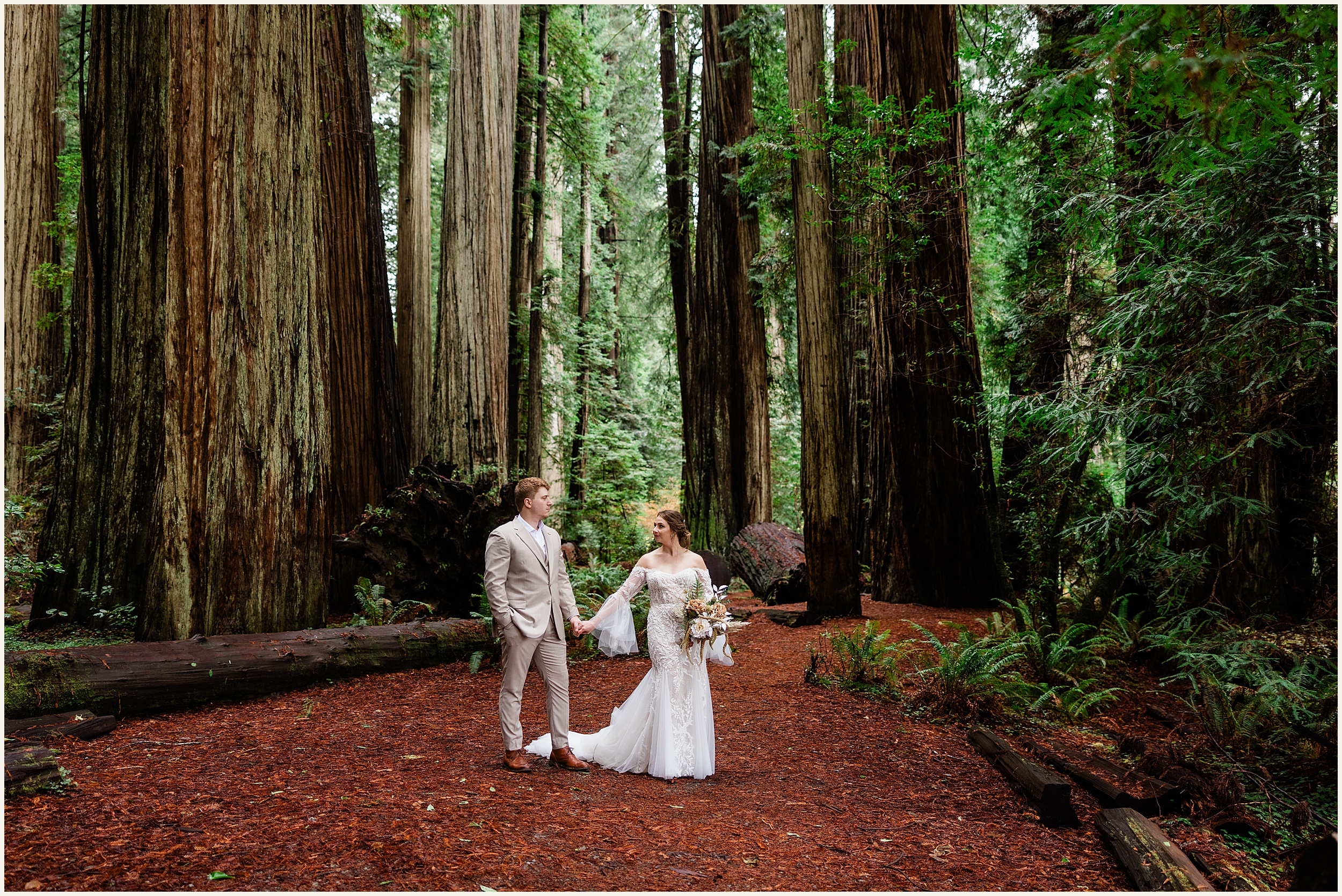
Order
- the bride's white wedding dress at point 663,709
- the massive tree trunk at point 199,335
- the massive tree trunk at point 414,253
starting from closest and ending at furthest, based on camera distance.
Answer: the bride's white wedding dress at point 663,709 → the massive tree trunk at point 199,335 → the massive tree trunk at point 414,253

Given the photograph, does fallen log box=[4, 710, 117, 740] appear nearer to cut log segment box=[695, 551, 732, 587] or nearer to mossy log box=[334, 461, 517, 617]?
mossy log box=[334, 461, 517, 617]

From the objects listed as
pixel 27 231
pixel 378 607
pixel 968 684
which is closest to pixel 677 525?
pixel 968 684

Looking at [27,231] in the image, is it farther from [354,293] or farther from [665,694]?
[665,694]

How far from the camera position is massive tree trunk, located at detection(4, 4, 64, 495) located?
480 inches

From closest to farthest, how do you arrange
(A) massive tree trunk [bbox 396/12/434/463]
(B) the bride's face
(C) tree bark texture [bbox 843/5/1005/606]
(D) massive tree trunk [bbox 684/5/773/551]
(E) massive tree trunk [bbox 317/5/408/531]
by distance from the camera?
1. (B) the bride's face
2. (E) massive tree trunk [bbox 317/5/408/531]
3. (C) tree bark texture [bbox 843/5/1005/606]
4. (A) massive tree trunk [bbox 396/12/434/463]
5. (D) massive tree trunk [bbox 684/5/773/551]

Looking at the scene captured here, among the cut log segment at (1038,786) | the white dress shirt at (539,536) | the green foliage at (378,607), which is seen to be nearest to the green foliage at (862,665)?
the cut log segment at (1038,786)

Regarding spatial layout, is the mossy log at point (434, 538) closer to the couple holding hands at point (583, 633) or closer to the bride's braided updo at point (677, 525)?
the couple holding hands at point (583, 633)

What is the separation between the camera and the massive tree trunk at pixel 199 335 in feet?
22.7

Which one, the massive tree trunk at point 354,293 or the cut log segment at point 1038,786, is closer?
the cut log segment at point 1038,786

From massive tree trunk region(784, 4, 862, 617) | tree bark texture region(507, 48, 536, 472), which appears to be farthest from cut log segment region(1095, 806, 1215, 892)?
tree bark texture region(507, 48, 536, 472)

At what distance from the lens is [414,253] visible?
44.7 ft

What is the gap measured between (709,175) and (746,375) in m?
3.80

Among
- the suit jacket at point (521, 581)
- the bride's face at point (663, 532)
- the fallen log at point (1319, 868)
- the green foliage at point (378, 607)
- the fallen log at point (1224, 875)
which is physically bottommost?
the fallen log at point (1224, 875)

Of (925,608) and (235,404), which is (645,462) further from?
(235,404)
